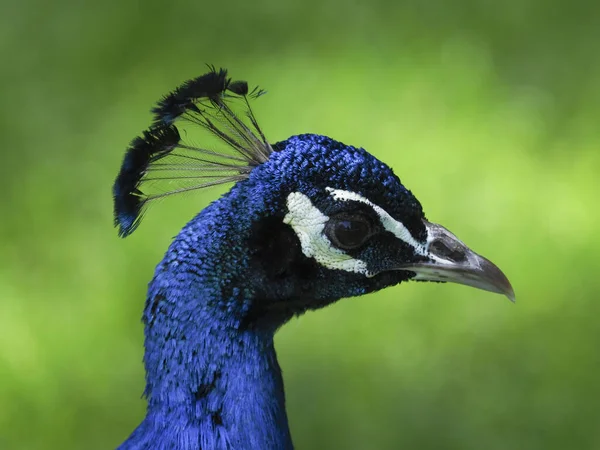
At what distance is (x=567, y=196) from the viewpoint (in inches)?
91.7

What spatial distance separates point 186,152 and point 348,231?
26cm

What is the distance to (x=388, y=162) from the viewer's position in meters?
2.25

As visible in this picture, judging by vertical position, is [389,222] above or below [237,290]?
above

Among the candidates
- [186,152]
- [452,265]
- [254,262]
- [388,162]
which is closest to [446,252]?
[452,265]

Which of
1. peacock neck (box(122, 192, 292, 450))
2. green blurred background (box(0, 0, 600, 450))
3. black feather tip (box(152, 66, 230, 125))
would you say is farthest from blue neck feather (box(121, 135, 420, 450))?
green blurred background (box(0, 0, 600, 450))

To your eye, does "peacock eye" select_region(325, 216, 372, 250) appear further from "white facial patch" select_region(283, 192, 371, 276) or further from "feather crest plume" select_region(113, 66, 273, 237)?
"feather crest plume" select_region(113, 66, 273, 237)

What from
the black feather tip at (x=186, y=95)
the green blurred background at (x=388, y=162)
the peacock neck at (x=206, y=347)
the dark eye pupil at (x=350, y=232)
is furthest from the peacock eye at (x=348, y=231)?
the green blurred background at (x=388, y=162)

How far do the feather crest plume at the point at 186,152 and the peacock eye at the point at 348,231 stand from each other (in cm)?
14

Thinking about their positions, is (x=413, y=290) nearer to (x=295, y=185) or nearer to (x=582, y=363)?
(x=582, y=363)

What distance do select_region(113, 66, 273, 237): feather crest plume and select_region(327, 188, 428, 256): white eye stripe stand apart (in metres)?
0.13

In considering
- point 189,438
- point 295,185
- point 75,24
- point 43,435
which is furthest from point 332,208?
point 75,24

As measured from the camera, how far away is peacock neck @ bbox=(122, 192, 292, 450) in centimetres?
99

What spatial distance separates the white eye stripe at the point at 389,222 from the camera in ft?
3.17

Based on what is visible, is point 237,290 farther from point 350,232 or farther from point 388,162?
point 388,162
